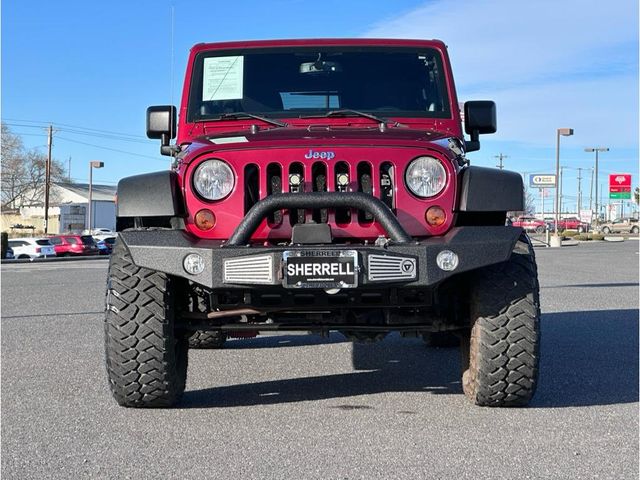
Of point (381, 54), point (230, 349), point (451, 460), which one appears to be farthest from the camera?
point (230, 349)

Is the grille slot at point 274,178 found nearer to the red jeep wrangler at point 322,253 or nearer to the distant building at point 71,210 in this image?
the red jeep wrangler at point 322,253

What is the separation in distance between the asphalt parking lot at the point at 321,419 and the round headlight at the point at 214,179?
1.27 meters

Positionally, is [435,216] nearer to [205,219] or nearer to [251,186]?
[251,186]

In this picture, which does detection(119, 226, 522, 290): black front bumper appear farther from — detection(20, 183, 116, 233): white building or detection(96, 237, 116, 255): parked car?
detection(20, 183, 116, 233): white building

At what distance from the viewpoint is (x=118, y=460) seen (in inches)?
160

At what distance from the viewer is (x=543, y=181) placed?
186 ft

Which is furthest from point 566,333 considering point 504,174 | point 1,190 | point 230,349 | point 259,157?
point 1,190

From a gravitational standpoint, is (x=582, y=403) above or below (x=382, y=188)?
below

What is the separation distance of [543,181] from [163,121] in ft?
174

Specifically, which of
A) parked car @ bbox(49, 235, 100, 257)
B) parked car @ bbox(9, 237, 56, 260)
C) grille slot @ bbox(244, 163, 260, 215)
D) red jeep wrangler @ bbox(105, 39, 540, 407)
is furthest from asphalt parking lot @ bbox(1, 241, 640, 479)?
parked car @ bbox(49, 235, 100, 257)

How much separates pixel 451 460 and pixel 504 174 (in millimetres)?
1711

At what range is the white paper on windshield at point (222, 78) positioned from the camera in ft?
20.6

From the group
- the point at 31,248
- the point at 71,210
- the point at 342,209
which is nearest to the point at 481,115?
the point at 342,209

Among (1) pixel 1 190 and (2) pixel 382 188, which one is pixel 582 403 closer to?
(2) pixel 382 188
